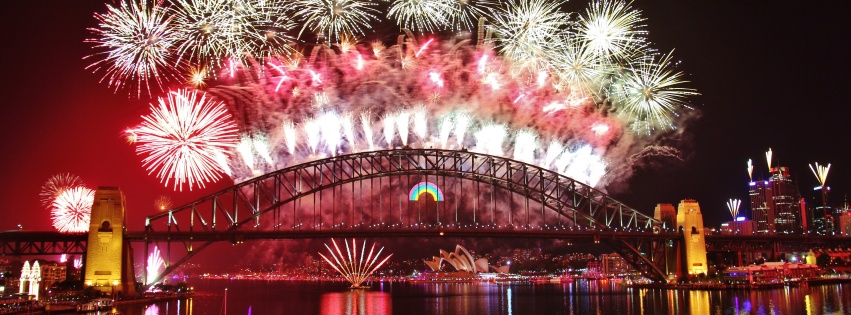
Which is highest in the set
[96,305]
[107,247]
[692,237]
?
[692,237]

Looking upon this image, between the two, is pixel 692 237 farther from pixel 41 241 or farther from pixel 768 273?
pixel 41 241

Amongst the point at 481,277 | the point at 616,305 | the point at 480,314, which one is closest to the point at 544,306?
the point at 616,305

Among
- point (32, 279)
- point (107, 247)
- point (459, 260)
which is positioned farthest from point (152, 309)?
point (459, 260)

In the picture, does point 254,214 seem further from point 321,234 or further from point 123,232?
point 123,232

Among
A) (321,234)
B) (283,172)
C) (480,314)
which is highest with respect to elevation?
(283,172)

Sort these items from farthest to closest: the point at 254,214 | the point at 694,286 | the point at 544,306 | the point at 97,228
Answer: the point at 694,286 → the point at 254,214 → the point at 544,306 → the point at 97,228

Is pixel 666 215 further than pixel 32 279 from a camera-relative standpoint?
Yes

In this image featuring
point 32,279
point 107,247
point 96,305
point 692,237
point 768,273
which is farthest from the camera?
point 768,273
